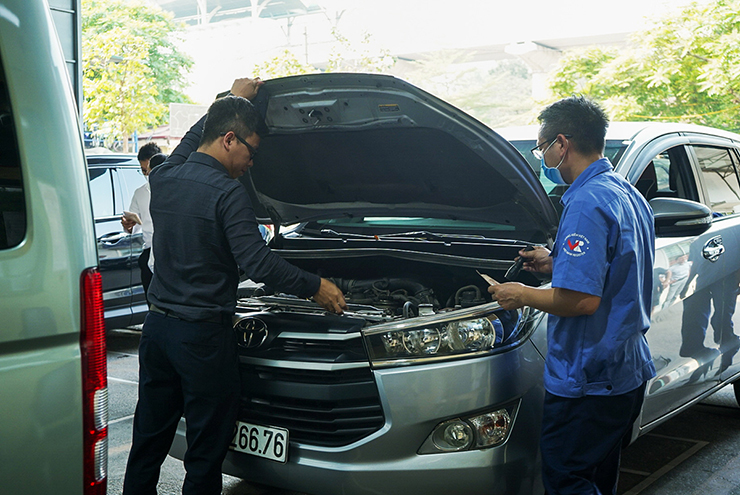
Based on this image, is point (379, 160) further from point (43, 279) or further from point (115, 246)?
point (115, 246)

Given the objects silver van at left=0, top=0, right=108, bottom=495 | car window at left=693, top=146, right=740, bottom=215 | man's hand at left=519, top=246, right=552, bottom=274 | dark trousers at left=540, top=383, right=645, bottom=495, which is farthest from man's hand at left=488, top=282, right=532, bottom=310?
car window at left=693, top=146, right=740, bottom=215

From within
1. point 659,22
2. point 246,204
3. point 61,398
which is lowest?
point 61,398

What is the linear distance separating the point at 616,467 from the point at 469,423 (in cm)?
61

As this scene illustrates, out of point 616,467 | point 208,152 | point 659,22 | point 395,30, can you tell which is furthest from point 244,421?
point 395,30

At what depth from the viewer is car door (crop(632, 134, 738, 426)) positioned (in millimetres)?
3207

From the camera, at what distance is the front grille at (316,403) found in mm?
2570

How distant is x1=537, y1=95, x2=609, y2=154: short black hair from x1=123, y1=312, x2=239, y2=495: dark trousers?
1489mm

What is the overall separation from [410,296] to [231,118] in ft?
3.99

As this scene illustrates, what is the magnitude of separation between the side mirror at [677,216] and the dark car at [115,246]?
15.7 ft

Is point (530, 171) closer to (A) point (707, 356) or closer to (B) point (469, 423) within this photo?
(B) point (469, 423)

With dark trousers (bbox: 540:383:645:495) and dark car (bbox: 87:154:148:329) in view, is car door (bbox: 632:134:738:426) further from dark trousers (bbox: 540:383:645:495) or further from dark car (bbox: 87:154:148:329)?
dark car (bbox: 87:154:148:329)

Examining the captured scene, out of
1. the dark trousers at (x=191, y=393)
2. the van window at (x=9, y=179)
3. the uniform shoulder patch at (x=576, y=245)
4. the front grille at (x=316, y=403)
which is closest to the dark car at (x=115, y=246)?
the dark trousers at (x=191, y=393)

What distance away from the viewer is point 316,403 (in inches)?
104

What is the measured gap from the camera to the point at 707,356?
3.65 m
